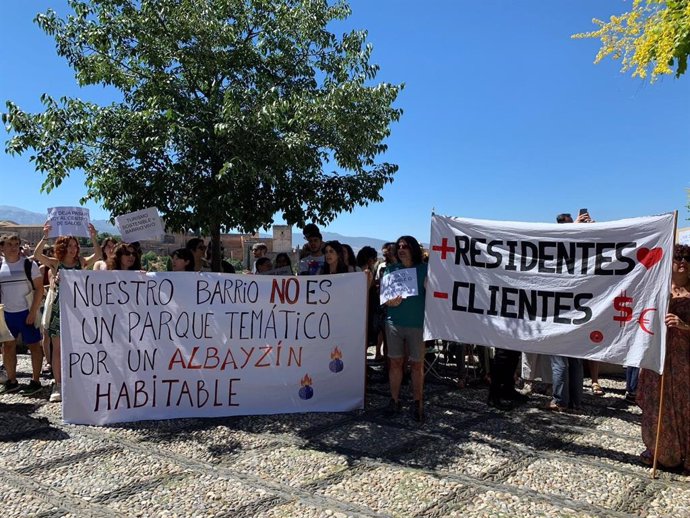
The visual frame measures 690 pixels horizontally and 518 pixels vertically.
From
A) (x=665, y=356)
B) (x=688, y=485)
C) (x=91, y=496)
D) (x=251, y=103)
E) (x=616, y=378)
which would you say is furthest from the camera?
(x=616, y=378)

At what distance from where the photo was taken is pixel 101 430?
204 inches

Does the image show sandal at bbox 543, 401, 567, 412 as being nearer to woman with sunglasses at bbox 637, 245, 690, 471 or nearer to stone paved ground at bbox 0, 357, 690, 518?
stone paved ground at bbox 0, 357, 690, 518

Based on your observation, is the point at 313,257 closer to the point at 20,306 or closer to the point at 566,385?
the point at 566,385

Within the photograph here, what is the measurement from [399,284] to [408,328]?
18.1 inches

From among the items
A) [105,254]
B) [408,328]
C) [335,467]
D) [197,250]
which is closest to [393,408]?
[408,328]

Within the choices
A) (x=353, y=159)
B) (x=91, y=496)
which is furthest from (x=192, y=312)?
(x=353, y=159)

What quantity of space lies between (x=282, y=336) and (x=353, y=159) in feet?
7.77

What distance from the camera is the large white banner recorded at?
5.39m

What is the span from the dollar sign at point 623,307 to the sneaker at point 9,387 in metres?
6.61

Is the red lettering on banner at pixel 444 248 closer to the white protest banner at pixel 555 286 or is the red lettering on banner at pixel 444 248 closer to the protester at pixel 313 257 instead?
the white protest banner at pixel 555 286

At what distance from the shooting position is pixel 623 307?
4746mm

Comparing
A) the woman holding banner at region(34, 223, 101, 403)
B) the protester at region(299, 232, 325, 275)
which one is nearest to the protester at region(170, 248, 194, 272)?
the woman holding banner at region(34, 223, 101, 403)

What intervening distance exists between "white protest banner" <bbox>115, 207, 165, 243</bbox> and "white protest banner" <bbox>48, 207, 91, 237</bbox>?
0.60 m

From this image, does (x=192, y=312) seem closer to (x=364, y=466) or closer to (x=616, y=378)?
(x=364, y=466)
